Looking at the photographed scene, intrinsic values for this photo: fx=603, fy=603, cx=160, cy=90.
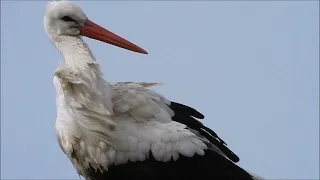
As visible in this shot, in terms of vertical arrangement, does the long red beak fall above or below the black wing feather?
above

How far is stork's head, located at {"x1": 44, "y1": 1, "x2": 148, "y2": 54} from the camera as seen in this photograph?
464 centimetres

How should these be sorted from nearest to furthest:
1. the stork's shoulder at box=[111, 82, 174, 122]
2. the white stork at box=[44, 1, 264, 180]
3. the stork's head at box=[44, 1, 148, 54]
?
1. the white stork at box=[44, 1, 264, 180]
2. the stork's shoulder at box=[111, 82, 174, 122]
3. the stork's head at box=[44, 1, 148, 54]

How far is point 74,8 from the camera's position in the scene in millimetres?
4676

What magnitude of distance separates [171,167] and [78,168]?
28.7 inches

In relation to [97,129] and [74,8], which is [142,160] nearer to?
[97,129]

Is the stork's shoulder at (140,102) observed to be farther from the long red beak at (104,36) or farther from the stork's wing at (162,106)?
the long red beak at (104,36)

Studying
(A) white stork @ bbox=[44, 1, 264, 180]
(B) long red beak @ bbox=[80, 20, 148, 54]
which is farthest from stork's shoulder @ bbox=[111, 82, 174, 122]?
(B) long red beak @ bbox=[80, 20, 148, 54]

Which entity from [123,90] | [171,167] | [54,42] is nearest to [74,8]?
[54,42]

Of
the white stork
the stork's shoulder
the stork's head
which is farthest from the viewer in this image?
the stork's head

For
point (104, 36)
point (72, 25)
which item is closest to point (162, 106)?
point (104, 36)

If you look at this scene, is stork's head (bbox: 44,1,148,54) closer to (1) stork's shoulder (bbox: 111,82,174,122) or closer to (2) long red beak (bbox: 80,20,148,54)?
(2) long red beak (bbox: 80,20,148,54)

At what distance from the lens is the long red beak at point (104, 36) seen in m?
4.73

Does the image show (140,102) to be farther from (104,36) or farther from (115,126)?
(104,36)

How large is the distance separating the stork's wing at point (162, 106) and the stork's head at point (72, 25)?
313mm
